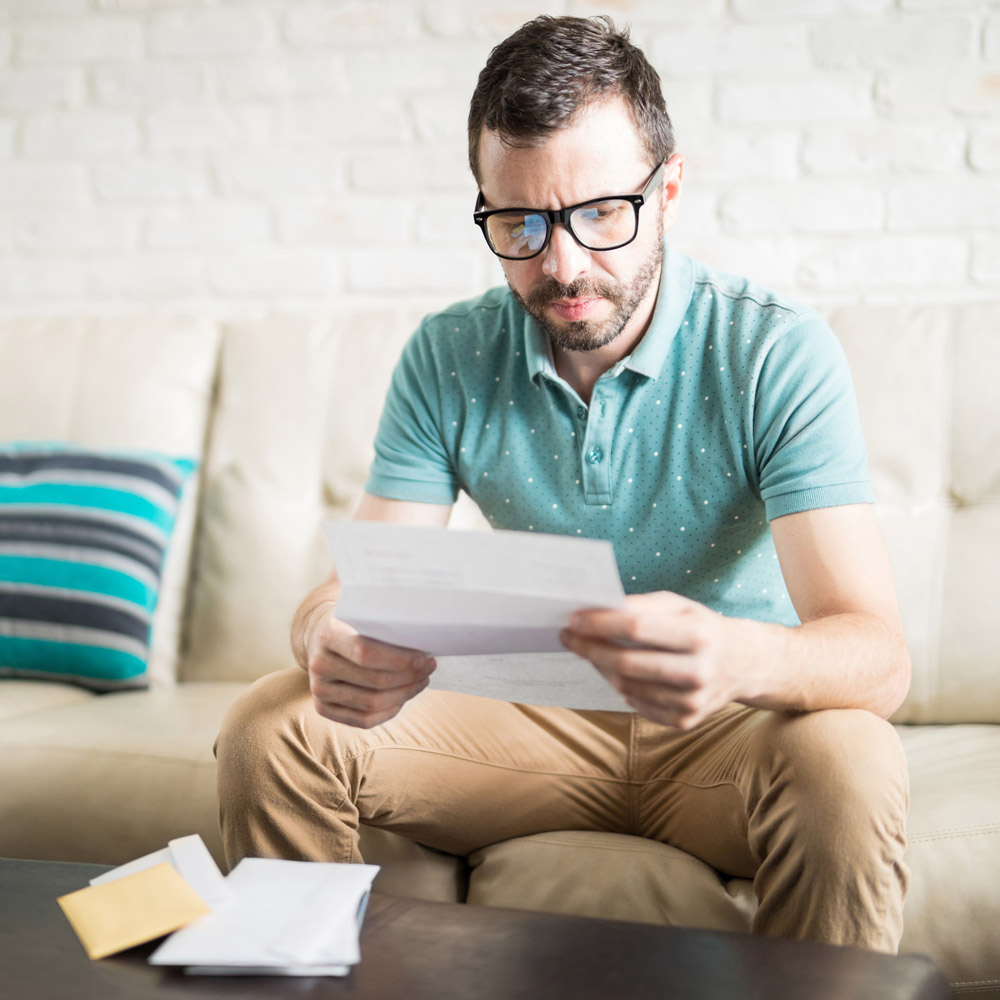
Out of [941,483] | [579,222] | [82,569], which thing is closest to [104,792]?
[82,569]

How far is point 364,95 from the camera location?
198 centimetres

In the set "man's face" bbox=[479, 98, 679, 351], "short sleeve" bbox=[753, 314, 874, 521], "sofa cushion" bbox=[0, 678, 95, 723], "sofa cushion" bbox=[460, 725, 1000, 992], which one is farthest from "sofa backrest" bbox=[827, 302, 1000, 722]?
"sofa cushion" bbox=[0, 678, 95, 723]

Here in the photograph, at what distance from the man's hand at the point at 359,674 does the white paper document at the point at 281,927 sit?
0.58 ft

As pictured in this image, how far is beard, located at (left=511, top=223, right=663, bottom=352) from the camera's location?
3.75 feet

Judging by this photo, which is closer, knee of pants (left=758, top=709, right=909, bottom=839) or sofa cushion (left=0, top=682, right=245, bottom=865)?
knee of pants (left=758, top=709, right=909, bottom=839)

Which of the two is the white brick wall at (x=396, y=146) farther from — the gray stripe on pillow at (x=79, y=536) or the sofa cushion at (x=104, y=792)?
the sofa cushion at (x=104, y=792)

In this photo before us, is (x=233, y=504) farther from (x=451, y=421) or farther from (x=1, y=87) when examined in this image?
(x=1, y=87)

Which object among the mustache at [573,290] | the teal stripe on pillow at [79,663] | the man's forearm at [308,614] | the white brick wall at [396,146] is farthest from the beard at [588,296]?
the teal stripe on pillow at [79,663]

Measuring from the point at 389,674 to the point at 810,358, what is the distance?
1.91ft

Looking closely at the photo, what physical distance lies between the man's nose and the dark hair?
0.34 feet

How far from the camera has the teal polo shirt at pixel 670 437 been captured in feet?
3.64

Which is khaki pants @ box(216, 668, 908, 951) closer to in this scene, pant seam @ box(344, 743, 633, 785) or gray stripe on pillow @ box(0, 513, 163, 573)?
pant seam @ box(344, 743, 633, 785)

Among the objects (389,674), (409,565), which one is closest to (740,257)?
(389,674)

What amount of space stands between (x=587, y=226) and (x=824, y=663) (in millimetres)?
538
